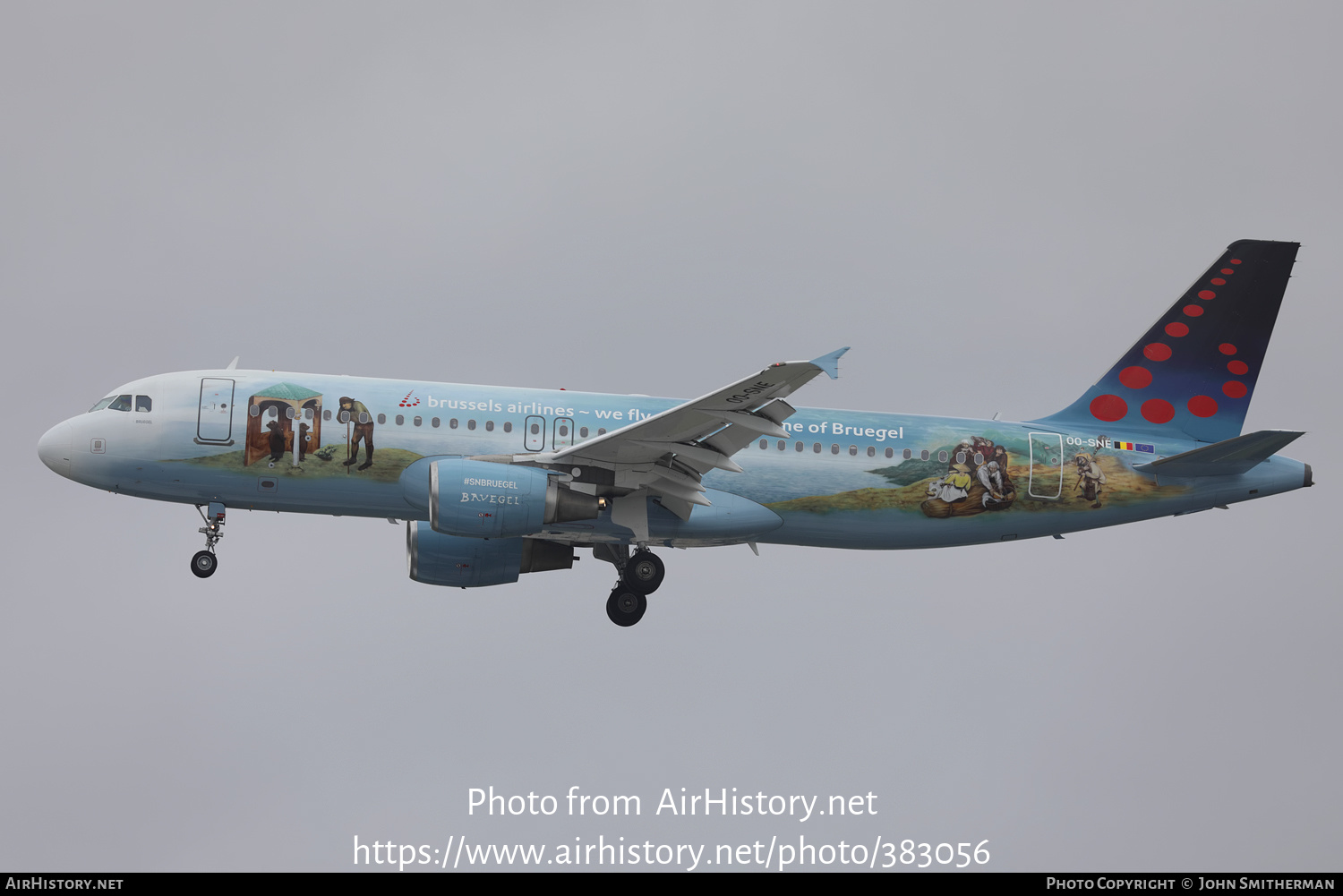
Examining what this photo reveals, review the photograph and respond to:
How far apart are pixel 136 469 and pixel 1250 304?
27.5 metres

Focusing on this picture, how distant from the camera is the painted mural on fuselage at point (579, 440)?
31.5m

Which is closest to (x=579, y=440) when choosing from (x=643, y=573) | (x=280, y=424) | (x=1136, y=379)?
(x=643, y=573)

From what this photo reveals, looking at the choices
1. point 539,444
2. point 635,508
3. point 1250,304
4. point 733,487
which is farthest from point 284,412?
point 1250,304

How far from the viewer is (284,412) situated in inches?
1242

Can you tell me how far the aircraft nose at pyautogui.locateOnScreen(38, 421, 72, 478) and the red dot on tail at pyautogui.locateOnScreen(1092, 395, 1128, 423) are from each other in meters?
24.3

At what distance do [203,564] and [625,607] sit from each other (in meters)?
9.69

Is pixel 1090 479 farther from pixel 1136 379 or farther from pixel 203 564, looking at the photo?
pixel 203 564

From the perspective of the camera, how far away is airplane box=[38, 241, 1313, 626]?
3086 centimetres

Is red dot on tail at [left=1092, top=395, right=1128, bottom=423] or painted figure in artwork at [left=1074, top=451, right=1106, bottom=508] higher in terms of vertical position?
red dot on tail at [left=1092, top=395, right=1128, bottom=423]

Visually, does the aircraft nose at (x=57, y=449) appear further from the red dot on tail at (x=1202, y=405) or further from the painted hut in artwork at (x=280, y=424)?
the red dot on tail at (x=1202, y=405)

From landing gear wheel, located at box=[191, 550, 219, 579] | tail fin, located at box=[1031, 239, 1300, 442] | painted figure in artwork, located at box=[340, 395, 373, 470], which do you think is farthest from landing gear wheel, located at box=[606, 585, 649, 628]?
tail fin, located at box=[1031, 239, 1300, 442]

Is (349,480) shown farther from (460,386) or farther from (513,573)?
(513,573)

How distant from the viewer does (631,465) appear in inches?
1225

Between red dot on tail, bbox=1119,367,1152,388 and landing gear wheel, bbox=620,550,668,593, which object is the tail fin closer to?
red dot on tail, bbox=1119,367,1152,388
